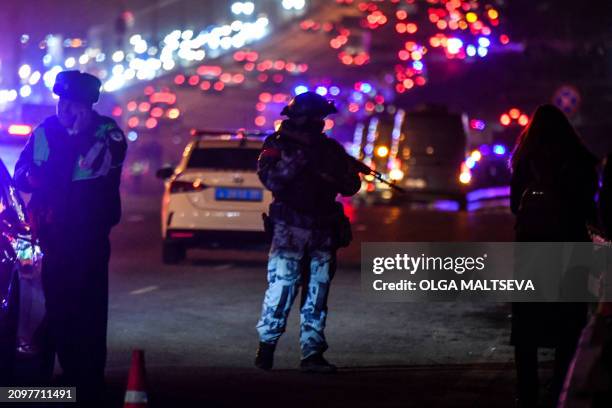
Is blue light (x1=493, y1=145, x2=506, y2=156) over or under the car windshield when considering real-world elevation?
over

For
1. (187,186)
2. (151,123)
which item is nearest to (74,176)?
(187,186)

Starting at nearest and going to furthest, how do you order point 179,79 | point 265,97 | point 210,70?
point 265,97, point 179,79, point 210,70

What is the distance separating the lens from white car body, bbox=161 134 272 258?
1897 centimetres

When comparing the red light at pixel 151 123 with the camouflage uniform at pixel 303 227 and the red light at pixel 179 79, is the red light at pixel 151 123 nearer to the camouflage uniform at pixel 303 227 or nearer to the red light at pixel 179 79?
the red light at pixel 179 79

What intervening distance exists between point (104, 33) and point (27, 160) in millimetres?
104083

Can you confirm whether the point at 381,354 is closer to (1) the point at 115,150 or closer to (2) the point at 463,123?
(1) the point at 115,150

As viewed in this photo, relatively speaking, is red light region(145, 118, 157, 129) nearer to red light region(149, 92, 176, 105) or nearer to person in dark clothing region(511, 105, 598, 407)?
red light region(149, 92, 176, 105)

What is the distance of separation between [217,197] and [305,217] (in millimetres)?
9373

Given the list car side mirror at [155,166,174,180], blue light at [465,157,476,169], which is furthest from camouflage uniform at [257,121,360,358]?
blue light at [465,157,476,169]

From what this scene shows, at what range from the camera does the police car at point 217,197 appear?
747 inches

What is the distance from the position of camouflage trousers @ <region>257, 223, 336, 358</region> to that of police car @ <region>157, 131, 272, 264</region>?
8.78 m

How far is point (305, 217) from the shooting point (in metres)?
9.84

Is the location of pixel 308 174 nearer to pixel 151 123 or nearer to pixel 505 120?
pixel 505 120

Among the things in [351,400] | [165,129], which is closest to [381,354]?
[351,400]
